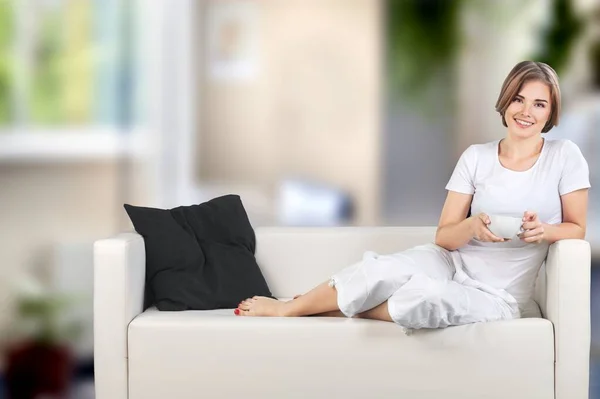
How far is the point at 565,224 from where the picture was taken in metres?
2.28

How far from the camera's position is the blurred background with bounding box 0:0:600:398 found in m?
3.90

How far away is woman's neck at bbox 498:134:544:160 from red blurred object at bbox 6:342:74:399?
1.52 m

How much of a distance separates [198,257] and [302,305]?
408 mm

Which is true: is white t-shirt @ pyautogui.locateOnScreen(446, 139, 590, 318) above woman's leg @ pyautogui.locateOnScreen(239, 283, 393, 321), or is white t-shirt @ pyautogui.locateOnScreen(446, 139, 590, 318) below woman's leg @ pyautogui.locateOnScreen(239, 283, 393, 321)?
above

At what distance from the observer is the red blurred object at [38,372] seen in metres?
2.67

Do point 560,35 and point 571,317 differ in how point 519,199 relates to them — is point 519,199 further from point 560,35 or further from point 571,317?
point 560,35

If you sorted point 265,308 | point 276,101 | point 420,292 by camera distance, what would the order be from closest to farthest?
1. point 420,292
2. point 265,308
3. point 276,101

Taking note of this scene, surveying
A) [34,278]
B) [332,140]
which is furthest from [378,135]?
[34,278]

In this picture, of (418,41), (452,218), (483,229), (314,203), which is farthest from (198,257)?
(418,41)

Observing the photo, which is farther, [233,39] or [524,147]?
[233,39]

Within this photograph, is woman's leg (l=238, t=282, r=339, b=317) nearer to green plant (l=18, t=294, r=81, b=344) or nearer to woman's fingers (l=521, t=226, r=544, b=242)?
woman's fingers (l=521, t=226, r=544, b=242)

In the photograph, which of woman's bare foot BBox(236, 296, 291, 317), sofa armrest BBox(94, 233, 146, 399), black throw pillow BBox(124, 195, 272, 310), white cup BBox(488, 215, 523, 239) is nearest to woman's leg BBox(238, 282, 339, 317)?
woman's bare foot BBox(236, 296, 291, 317)

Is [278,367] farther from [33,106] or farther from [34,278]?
[33,106]

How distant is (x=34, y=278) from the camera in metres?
3.71
